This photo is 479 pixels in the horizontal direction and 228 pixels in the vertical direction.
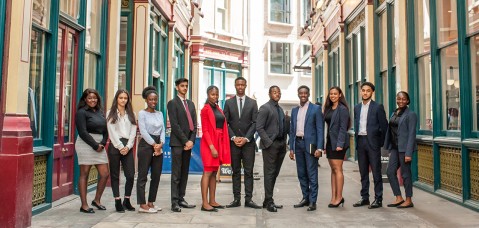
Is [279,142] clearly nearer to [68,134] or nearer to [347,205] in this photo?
[347,205]

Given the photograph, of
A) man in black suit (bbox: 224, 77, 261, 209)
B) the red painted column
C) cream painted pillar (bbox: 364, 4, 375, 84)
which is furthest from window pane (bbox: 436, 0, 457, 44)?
the red painted column

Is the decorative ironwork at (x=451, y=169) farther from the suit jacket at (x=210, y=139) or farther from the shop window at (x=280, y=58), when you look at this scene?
the shop window at (x=280, y=58)

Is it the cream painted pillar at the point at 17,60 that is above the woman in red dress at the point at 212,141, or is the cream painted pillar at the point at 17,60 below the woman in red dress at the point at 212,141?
above

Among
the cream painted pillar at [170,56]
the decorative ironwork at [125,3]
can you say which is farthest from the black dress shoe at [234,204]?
the cream painted pillar at [170,56]

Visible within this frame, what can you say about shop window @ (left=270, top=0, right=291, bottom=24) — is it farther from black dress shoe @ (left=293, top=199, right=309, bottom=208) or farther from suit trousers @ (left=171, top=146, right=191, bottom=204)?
suit trousers @ (left=171, top=146, right=191, bottom=204)

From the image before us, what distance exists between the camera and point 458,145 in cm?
714

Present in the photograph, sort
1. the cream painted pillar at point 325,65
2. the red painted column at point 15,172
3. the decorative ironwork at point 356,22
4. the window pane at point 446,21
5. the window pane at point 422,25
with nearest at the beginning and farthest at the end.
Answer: the red painted column at point 15,172 < the window pane at point 446,21 < the window pane at point 422,25 < the decorative ironwork at point 356,22 < the cream painted pillar at point 325,65

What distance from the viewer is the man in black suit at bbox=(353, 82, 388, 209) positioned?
23.0 ft

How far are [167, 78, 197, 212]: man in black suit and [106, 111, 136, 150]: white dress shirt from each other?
1.90ft

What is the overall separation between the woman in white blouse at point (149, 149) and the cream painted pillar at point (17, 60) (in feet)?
5.29

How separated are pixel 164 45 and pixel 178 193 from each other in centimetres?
859

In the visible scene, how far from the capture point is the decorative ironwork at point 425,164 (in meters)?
8.31

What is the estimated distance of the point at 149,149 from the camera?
21.4 ft

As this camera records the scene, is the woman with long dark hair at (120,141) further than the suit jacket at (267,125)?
No
